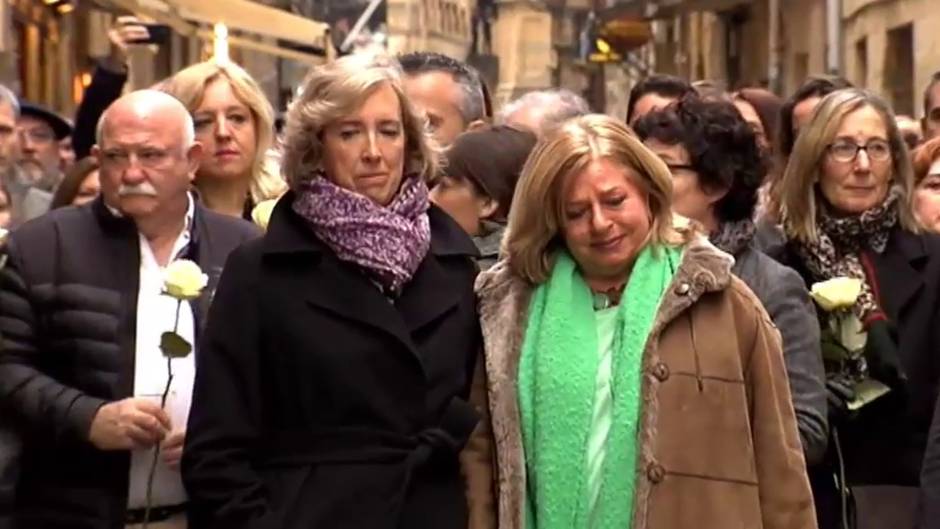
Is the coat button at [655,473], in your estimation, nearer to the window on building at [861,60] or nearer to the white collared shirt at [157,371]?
the white collared shirt at [157,371]

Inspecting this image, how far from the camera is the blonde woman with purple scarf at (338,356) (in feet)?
18.7

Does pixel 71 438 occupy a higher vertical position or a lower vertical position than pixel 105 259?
lower

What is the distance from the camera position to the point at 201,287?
19.8 ft

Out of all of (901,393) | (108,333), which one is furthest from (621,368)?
(901,393)

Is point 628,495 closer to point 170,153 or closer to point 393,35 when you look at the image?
point 170,153

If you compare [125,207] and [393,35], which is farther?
[393,35]

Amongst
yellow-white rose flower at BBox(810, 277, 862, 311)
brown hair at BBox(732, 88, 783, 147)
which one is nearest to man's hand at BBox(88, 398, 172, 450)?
yellow-white rose flower at BBox(810, 277, 862, 311)

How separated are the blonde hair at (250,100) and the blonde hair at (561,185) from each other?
182cm

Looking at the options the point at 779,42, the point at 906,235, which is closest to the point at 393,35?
the point at 779,42

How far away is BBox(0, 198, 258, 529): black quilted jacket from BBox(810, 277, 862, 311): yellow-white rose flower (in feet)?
5.99

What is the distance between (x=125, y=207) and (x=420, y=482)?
114cm

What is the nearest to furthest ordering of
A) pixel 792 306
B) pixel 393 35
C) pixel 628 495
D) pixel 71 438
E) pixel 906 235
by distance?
pixel 628 495 → pixel 71 438 → pixel 792 306 → pixel 906 235 → pixel 393 35

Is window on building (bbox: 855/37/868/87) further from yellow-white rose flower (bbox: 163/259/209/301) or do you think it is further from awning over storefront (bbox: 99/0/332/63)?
yellow-white rose flower (bbox: 163/259/209/301)

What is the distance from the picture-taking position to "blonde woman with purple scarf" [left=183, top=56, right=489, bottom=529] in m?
5.71
